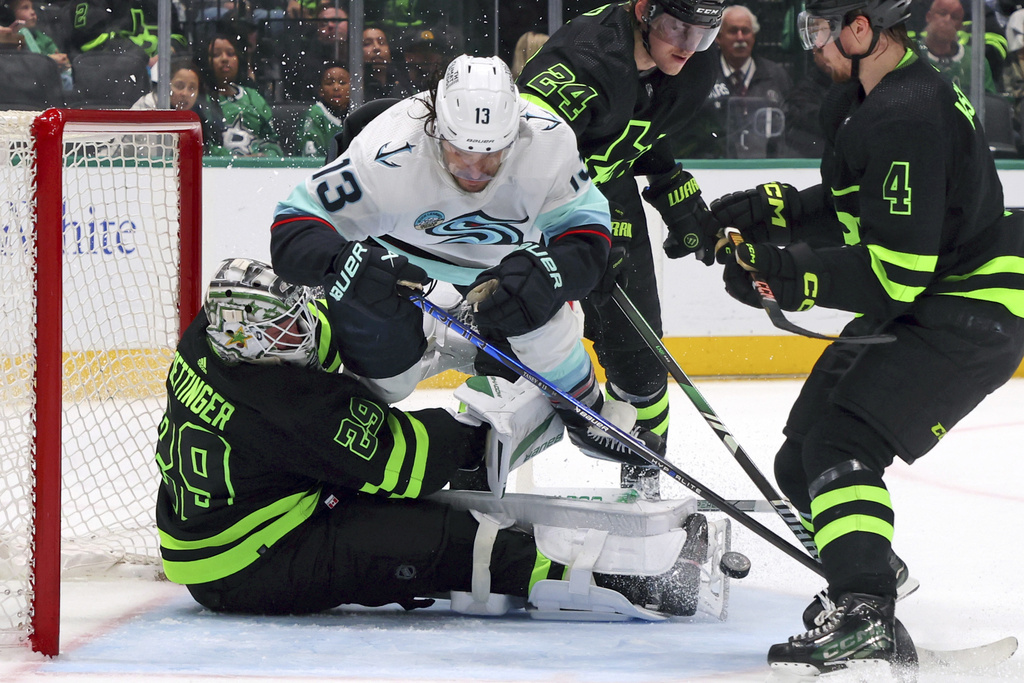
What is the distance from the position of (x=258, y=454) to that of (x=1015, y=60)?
14.2 feet

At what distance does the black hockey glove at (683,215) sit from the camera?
2580 mm

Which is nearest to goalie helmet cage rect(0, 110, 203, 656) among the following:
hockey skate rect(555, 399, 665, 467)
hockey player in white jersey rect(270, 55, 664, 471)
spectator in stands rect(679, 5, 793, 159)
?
hockey player in white jersey rect(270, 55, 664, 471)

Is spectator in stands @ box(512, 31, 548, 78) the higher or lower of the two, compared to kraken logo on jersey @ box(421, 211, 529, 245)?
higher

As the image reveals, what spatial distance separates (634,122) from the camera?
274 cm

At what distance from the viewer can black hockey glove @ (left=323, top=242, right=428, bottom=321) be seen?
1932 mm

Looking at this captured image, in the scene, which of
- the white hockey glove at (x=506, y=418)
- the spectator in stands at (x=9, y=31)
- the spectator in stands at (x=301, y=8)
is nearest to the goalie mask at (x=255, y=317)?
the white hockey glove at (x=506, y=418)

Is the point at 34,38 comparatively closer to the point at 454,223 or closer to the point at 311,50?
the point at 311,50

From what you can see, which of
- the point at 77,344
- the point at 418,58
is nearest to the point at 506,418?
the point at 77,344

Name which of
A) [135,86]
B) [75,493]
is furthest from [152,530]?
[135,86]

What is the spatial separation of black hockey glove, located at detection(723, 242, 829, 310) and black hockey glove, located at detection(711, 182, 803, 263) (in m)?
0.46

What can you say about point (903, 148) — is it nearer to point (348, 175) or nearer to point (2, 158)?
point (348, 175)

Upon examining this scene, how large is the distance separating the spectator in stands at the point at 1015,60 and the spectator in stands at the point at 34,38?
3953 mm

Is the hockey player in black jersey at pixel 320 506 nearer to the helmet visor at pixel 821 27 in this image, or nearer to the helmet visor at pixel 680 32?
the helmet visor at pixel 821 27

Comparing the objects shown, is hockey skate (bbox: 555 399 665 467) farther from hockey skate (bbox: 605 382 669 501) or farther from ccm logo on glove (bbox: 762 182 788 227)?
ccm logo on glove (bbox: 762 182 788 227)
